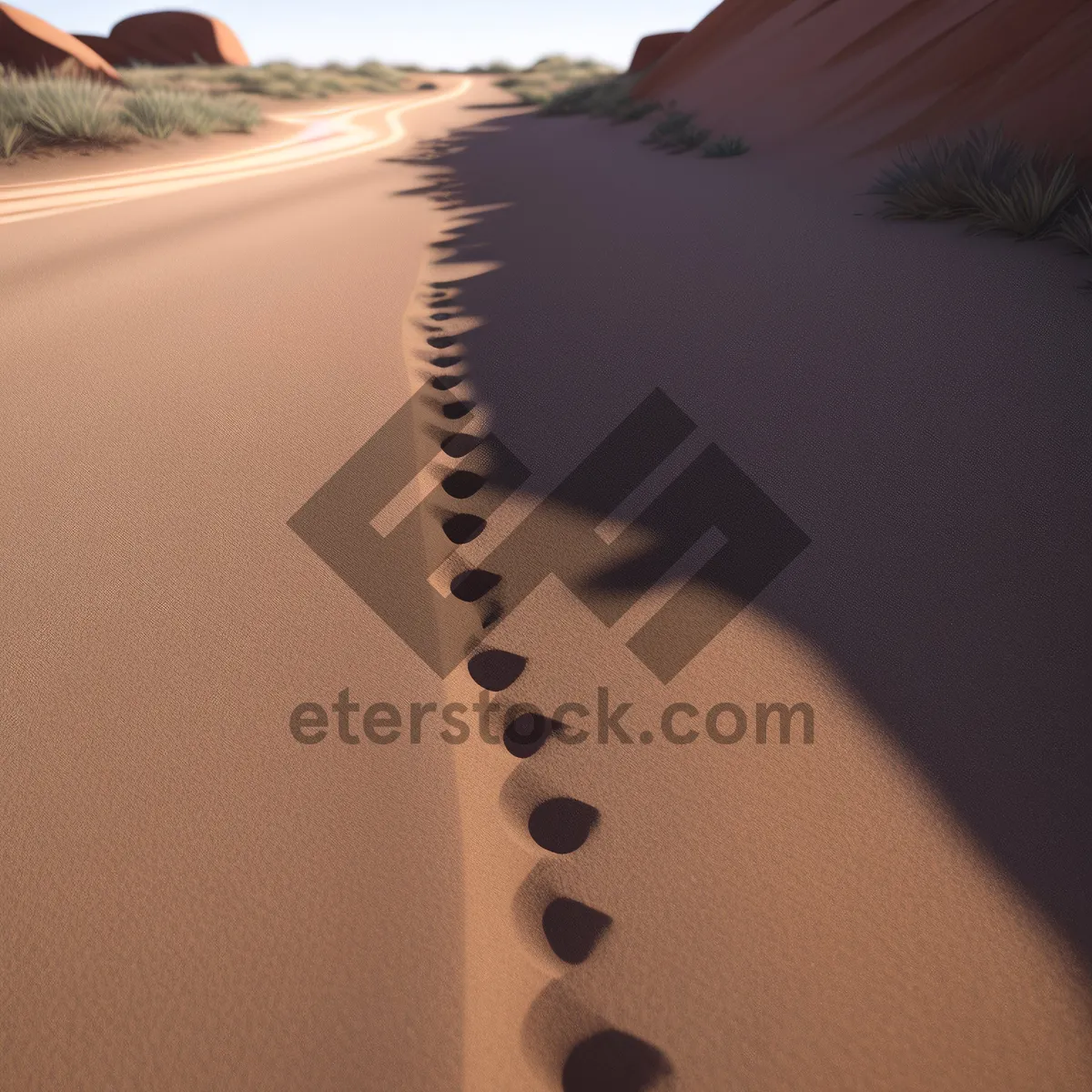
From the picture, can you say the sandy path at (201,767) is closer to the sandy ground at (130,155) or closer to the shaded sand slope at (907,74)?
the shaded sand slope at (907,74)

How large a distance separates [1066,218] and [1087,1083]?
2.90 m

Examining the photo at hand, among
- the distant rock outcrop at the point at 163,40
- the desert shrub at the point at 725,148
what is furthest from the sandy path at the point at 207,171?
the distant rock outcrop at the point at 163,40

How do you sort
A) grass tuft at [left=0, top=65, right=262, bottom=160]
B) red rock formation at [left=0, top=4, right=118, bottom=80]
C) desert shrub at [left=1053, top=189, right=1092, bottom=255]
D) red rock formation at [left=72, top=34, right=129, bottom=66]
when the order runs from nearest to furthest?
desert shrub at [left=1053, top=189, right=1092, bottom=255] < grass tuft at [left=0, top=65, right=262, bottom=160] < red rock formation at [left=0, top=4, right=118, bottom=80] < red rock formation at [left=72, top=34, right=129, bottom=66]

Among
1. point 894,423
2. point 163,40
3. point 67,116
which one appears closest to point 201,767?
point 894,423

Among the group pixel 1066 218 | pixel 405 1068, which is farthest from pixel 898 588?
pixel 1066 218

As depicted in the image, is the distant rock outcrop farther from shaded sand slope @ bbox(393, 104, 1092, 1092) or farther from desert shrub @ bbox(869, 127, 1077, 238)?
shaded sand slope @ bbox(393, 104, 1092, 1092)

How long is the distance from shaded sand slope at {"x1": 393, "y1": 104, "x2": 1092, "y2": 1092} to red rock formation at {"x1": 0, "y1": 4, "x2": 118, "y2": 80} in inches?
571

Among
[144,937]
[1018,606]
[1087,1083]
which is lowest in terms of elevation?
[1087,1083]

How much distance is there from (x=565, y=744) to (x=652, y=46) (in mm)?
16541

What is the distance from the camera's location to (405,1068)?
2.51 feet

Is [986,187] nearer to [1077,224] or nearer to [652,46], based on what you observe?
[1077,224]

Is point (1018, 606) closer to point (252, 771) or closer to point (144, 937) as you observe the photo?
point (252, 771)

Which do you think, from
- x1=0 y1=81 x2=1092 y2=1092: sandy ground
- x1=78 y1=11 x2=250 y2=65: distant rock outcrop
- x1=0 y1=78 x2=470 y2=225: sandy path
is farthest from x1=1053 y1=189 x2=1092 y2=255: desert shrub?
x1=78 y1=11 x2=250 y2=65: distant rock outcrop

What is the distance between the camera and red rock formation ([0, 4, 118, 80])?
11375mm
